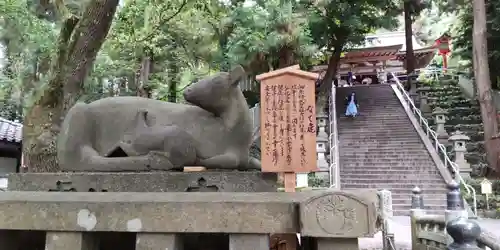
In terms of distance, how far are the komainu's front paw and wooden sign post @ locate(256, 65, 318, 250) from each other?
88 centimetres

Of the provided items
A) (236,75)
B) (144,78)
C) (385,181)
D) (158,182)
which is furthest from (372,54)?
(158,182)

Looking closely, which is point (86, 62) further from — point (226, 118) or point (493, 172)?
point (493, 172)

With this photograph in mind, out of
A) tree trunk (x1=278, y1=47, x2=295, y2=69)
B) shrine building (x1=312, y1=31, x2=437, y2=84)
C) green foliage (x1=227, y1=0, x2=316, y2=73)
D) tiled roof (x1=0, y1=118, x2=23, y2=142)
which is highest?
shrine building (x1=312, y1=31, x2=437, y2=84)

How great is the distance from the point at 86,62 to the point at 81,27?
491 mm

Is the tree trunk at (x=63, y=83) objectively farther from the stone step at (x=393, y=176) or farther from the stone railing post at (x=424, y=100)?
the stone railing post at (x=424, y=100)

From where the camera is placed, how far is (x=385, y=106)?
1805cm

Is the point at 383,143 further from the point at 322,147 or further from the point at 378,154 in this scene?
the point at 322,147

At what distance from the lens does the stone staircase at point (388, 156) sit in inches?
457

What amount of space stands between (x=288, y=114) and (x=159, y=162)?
1236 millimetres

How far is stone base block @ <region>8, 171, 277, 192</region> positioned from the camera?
11.0 feet

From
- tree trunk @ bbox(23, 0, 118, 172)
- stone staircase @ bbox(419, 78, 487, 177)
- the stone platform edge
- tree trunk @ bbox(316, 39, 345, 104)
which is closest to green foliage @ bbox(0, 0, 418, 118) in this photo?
tree trunk @ bbox(316, 39, 345, 104)

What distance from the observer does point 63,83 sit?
5344 mm

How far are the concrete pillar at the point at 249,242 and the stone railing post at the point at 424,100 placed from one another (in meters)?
16.8

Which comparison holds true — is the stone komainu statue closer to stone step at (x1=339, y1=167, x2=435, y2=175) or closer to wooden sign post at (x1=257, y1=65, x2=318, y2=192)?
wooden sign post at (x1=257, y1=65, x2=318, y2=192)
